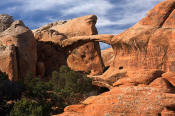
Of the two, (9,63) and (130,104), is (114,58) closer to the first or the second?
(9,63)

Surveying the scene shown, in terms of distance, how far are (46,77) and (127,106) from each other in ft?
78.6

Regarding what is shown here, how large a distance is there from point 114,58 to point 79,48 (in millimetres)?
7953

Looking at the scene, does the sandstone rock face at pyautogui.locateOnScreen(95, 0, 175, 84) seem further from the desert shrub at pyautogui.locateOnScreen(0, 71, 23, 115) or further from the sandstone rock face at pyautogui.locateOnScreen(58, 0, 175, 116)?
the desert shrub at pyautogui.locateOnScreen(0, 71, 23, 115)

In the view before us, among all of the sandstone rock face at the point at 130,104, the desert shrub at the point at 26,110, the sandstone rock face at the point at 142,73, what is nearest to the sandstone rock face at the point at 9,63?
the sandstone rock face at the point at 142,73

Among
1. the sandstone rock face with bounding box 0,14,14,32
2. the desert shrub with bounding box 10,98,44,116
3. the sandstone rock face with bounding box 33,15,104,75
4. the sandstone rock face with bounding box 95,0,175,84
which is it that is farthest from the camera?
the sandstone rock face with bounding box 0,14,14,32

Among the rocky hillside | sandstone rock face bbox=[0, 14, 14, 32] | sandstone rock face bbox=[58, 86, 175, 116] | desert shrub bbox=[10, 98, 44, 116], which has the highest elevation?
sandstone rock face bbox=[0, 14, 14, 32]

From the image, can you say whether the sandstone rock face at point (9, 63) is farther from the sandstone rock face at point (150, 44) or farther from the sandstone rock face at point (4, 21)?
the sandstone rock face at point (4, 21)

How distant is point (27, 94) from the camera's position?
23625 millimetres

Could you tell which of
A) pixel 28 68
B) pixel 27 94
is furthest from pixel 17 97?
pixel 28 68

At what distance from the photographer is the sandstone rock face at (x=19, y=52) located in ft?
93.6

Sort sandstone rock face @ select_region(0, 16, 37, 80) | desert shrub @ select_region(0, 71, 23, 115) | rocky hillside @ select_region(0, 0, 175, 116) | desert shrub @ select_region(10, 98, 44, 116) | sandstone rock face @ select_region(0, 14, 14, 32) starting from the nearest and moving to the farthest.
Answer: rocky hillside @ select_region(0, 0, 175, 116)
desert shrub @ select_region(10, 98, 44, 116)
desert shrub @ select_region(0, 71, 23, 115)
sandstone rock face @ select_region(0, 16, 37, 80)
sandstone rock face @ select_region(0, 14, 14, 32)

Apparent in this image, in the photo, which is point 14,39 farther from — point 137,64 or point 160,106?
point 160,106

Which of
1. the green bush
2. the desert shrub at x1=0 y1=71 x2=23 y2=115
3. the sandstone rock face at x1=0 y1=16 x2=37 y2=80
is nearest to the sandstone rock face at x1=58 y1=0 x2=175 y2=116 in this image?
the green bush

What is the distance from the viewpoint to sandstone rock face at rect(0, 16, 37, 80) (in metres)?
28.5
